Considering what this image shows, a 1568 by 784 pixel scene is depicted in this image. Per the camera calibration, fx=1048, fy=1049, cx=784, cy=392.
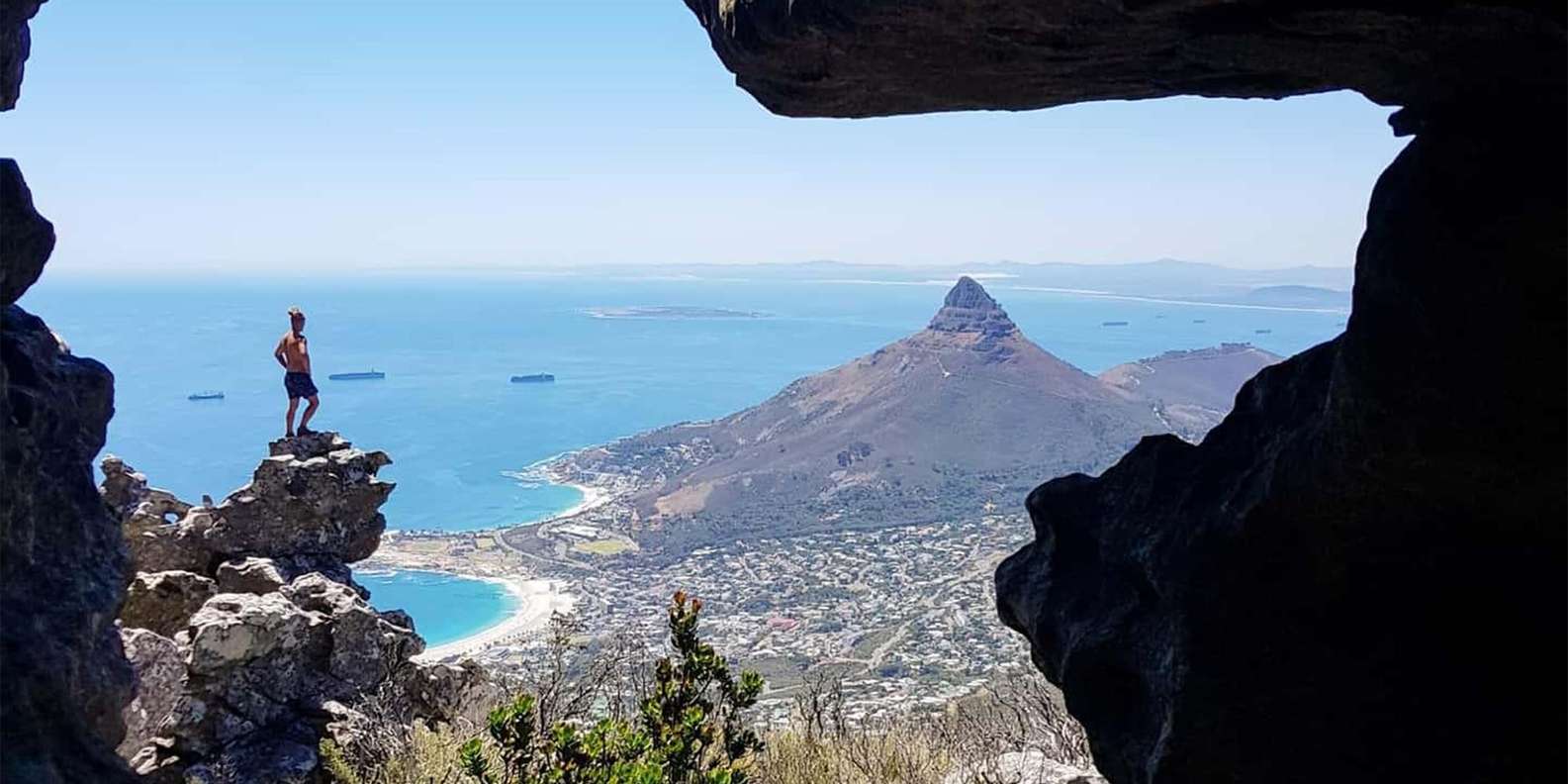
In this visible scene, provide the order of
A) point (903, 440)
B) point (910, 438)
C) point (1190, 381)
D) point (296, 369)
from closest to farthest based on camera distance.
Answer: point (296, 369), point (903, 440), point (910, 438), point (1190, 381)

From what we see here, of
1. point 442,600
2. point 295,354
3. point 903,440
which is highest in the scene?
point 295,354

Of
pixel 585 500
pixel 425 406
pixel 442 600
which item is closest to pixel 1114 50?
pixel 442 600

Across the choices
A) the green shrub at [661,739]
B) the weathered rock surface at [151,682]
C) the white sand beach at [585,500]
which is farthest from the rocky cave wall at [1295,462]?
the white sand beach at [585,500]

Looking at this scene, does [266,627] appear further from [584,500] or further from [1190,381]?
[1190,381]

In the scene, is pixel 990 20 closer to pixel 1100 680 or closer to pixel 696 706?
pixel 1100 680

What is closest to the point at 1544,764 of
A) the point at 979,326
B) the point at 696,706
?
the point at 696,706

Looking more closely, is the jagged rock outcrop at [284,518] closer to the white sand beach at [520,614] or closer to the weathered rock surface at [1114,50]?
the weathered rock surface at [1114,50]
